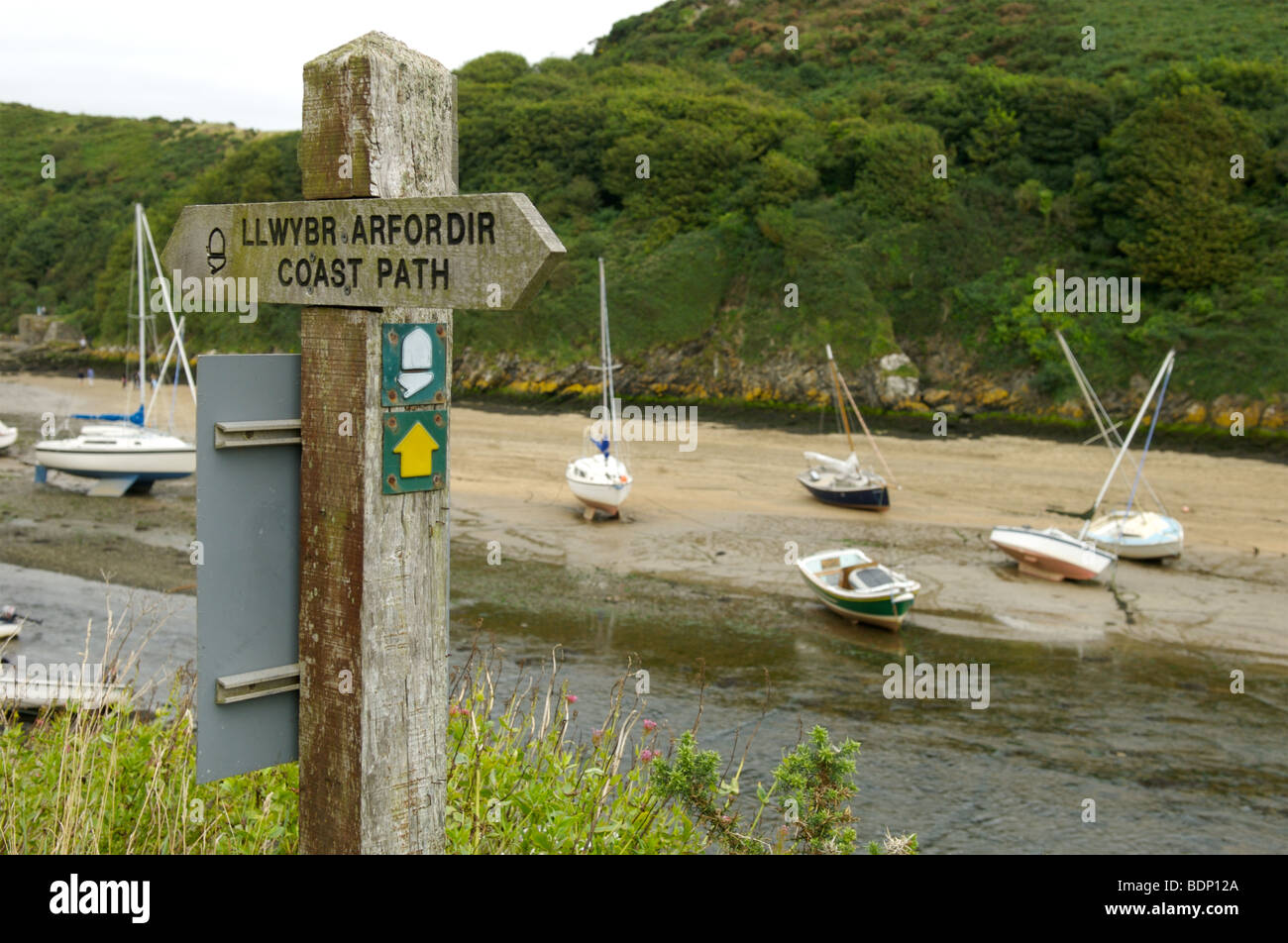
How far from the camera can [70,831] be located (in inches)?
160

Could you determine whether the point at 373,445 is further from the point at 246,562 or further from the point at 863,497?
the point at 863,497

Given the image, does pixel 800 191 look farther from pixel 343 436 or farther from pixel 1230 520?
pixel 343 436

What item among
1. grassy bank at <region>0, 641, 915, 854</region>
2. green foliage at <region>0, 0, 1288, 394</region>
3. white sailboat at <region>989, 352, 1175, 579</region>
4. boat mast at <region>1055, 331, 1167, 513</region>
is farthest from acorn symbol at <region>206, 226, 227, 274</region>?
green foliage at <region>0, 0, 1288, 394</region>

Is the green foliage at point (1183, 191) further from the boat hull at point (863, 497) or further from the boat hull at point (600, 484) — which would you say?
the boat hull at point (600, 484)

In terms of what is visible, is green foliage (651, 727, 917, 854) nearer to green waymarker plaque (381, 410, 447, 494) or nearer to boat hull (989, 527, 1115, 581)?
green waymarker plaque (381, 410, 447, 494)

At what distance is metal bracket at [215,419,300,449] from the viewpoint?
114 inches

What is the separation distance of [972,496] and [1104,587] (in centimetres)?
736

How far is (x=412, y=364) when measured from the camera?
2.93m

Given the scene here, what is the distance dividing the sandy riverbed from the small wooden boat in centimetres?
66

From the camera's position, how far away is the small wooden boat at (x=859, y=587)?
685 inches

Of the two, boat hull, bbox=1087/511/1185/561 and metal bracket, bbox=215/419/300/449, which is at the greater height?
metal bracket, bbox=215/419/300/449

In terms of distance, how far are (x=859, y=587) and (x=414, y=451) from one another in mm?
15711

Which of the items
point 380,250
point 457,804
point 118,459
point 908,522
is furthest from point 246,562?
point 118,459

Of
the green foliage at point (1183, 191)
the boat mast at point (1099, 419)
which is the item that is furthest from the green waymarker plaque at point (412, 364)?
the green foliage at point (1183, 191)
